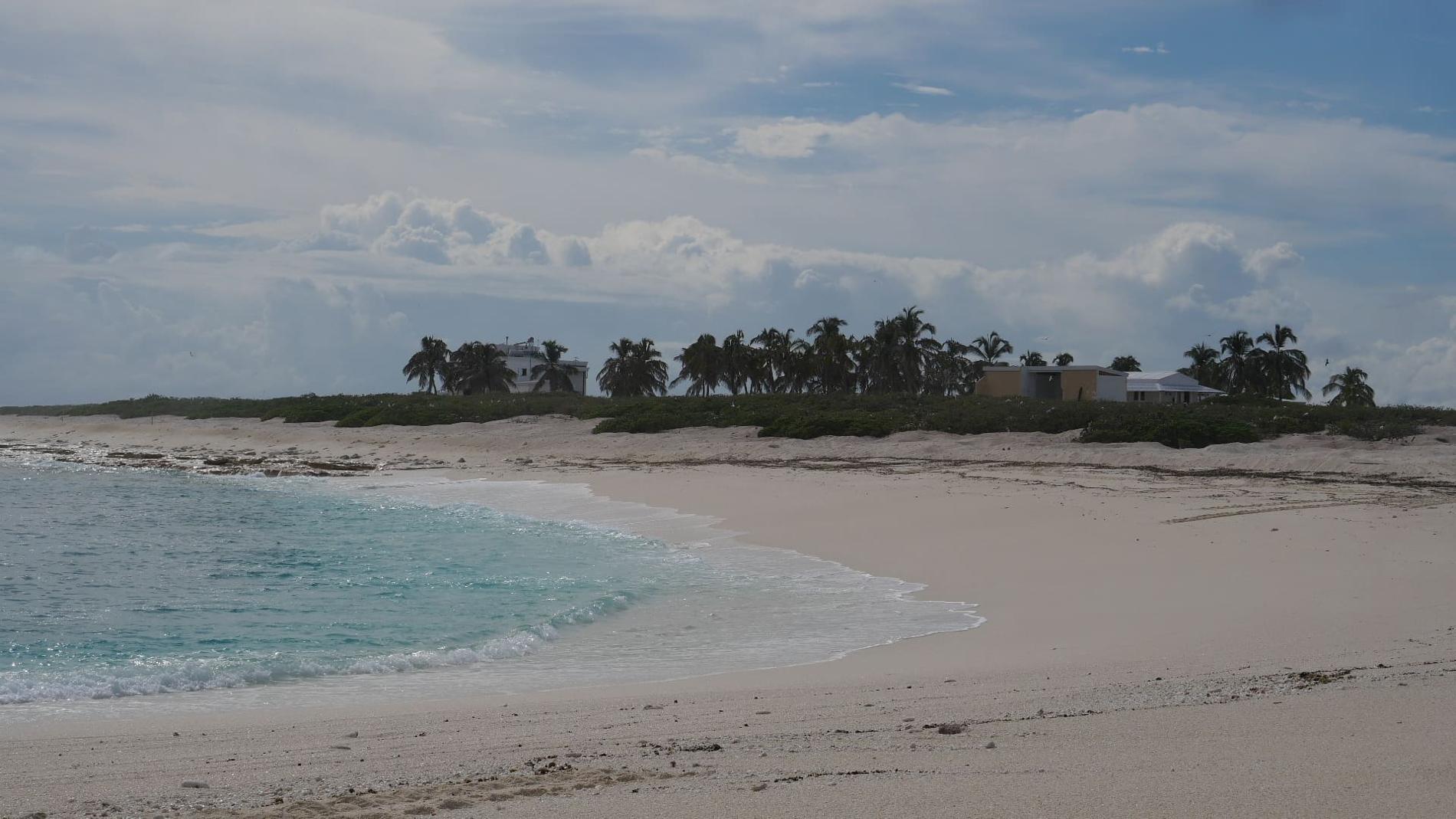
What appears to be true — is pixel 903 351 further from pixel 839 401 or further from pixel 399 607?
pixel 399 607

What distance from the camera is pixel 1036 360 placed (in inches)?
3844

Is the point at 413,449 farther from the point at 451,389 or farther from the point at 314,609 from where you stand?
the point at 451,389

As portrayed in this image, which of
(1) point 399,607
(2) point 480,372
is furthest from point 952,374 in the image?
(1) point 399,607

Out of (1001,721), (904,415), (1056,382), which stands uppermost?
(1056,382)

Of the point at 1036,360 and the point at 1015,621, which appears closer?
the point at 1015,621

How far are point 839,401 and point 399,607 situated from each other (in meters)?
29.5

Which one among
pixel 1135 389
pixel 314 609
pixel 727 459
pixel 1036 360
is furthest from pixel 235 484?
pixel 1036 360

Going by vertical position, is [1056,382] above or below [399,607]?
above

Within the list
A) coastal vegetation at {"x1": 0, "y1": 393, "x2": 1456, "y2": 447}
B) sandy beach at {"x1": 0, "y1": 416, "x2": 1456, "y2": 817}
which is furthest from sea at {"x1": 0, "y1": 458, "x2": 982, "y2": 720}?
coastal vegetation at {"x1": 0, "y1": 393, "x2": 1456, "y2": 447}

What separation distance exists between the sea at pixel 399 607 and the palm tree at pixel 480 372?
6573cm

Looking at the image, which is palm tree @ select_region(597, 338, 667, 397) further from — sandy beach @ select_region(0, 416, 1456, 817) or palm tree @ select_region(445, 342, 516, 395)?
sandy beach @ select_region(0, 416, 1456, 817)

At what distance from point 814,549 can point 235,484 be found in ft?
66.5

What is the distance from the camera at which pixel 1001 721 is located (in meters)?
6.46

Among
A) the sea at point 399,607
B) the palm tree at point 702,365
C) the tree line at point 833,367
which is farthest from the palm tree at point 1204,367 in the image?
the sea at point 399,607
